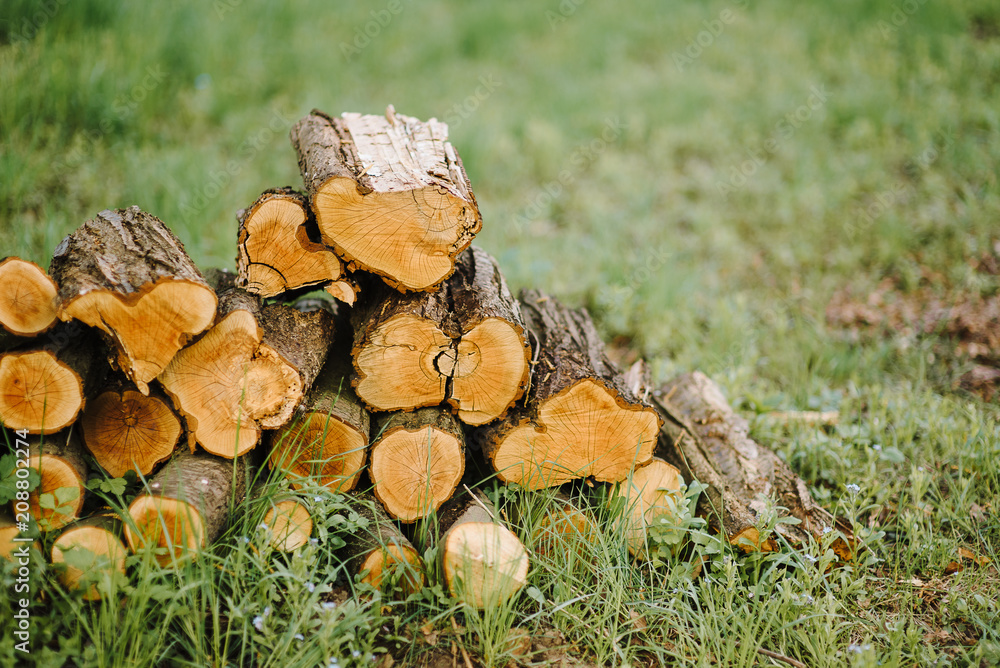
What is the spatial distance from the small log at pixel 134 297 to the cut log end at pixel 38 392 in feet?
0.56

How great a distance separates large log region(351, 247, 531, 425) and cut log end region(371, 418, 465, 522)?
166 millimetres

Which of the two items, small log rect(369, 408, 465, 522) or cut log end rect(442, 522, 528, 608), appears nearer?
cut log end rect(442, 522, 528, 608)

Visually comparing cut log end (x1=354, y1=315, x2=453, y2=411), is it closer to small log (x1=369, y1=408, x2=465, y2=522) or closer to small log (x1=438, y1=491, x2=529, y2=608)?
small log (x1=369, y1=408, x2=465, y2=522)

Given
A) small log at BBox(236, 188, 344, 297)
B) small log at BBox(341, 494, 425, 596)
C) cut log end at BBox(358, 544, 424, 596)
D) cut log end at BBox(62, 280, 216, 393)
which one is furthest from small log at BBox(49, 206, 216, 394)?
cut log end at BBox(358, 544, 424, 596)

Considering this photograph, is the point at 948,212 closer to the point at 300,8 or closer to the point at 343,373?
the point at 343,373

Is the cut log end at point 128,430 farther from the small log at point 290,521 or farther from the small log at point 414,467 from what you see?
the small log at point 414,467

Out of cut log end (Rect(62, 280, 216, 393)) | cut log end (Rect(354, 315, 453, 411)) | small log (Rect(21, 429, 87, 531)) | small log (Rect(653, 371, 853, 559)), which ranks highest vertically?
cut log end (Rect(62, 280, 216, 393))

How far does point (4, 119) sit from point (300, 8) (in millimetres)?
3843

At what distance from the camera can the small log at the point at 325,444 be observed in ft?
7.26

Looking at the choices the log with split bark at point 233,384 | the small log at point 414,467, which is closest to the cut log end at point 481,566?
the small log at point 414,467

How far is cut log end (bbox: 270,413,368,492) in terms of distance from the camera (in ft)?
7.27

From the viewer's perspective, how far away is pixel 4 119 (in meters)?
4.34

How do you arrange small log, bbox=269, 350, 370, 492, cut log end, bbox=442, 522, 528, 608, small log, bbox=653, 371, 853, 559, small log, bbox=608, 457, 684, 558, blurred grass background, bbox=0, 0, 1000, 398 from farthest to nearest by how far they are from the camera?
blurred grass background, bbox=0, 0, 1000, 398 → small log, bbox=653, 371, 853, 559 → small log, bbox=608, 457, 684, 558 → small log, bbox=269, 350, 370, 492 → cut log end, bbox=442, 522, 528, 608

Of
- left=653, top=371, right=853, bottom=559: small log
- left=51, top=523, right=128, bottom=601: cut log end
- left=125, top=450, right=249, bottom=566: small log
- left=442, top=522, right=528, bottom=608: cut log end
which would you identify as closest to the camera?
left=51, top=523, right=128, bottom=601: cut log end
